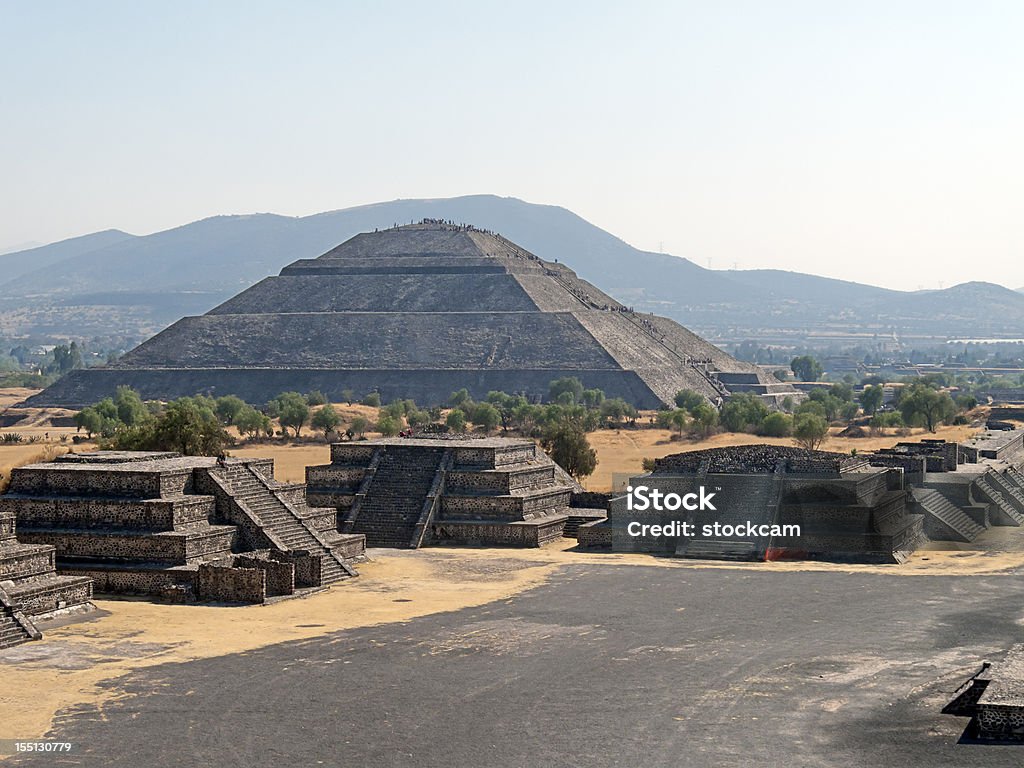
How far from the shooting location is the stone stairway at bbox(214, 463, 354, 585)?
43.7 metres

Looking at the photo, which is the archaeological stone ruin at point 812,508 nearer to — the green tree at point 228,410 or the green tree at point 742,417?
the green tree at point 742,417

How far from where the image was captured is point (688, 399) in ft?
472

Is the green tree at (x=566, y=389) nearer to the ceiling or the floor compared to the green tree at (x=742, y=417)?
nearer to the ceiling

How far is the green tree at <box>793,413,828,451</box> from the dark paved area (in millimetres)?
52295

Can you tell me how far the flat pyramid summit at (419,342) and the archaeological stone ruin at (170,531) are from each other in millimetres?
106051

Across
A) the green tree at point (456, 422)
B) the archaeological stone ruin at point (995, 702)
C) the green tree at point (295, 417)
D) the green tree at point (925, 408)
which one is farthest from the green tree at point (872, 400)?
the archaeological stone ruin at point (995, 702)

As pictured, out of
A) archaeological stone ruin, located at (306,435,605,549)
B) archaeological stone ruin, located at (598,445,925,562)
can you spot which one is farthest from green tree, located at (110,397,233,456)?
archaeological stone ruin, located at (598,445,925,562)

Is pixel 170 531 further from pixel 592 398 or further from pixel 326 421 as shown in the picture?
pixel 592 398

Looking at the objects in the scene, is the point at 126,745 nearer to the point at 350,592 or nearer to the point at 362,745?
the point at 362,745

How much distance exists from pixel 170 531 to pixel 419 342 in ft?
416

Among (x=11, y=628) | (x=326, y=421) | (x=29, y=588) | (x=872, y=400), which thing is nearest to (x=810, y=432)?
(x=326, y=421)

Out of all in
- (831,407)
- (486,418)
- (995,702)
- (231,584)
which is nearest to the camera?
(995,702)

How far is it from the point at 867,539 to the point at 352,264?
482 feet

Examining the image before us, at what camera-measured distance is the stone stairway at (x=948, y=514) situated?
181 feet
